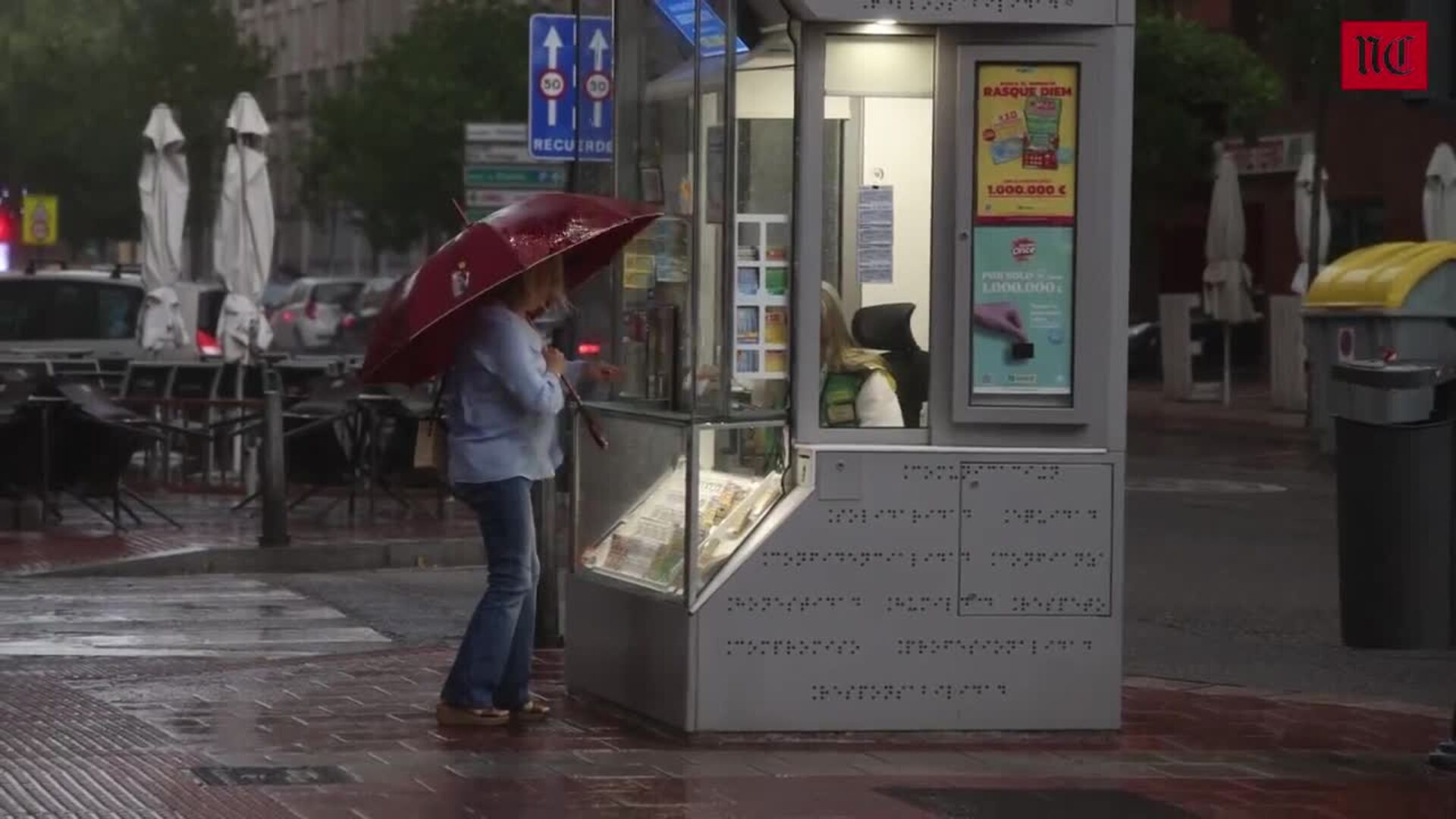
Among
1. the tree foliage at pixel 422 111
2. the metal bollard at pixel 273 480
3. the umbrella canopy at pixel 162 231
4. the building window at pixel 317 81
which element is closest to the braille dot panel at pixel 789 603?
the metal bollard at pixel 273 480

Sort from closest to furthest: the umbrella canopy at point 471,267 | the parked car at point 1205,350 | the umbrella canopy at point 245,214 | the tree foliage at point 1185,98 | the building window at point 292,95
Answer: the umbrella canopy at point 471,267
the umbrella canopy at point 245,214
the tree foliage at point 1185,98
the parked car at point 1205,350
the building window at point 292,95

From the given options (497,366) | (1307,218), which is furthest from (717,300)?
(1307,218)

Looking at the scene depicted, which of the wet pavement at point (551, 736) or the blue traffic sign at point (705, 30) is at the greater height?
the blue traffic sign at point (705, 30)

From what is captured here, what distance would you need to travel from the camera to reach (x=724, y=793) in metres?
7.77

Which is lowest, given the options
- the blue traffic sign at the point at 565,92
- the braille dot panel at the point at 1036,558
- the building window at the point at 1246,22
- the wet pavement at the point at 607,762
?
the wet pavement at the point at 607,762

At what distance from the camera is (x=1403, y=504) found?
9078mm

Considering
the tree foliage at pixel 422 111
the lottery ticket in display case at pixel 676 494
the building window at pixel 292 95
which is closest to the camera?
the lottery ticket in display case at pixel 676 494

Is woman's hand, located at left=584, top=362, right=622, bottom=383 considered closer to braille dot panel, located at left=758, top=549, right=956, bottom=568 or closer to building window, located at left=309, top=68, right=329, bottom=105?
braille dot panel, located at left=758, top=549, right=956, bottom=568

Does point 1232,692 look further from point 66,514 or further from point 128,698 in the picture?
point 66,514

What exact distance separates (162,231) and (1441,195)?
15.8 m

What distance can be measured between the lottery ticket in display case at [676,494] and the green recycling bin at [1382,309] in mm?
2132

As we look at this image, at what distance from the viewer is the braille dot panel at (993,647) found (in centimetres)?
880

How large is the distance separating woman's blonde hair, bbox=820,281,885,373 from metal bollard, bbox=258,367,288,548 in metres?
7.45

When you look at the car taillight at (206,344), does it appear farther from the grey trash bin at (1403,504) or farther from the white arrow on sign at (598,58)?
the grey trash bin at (1403,504)
